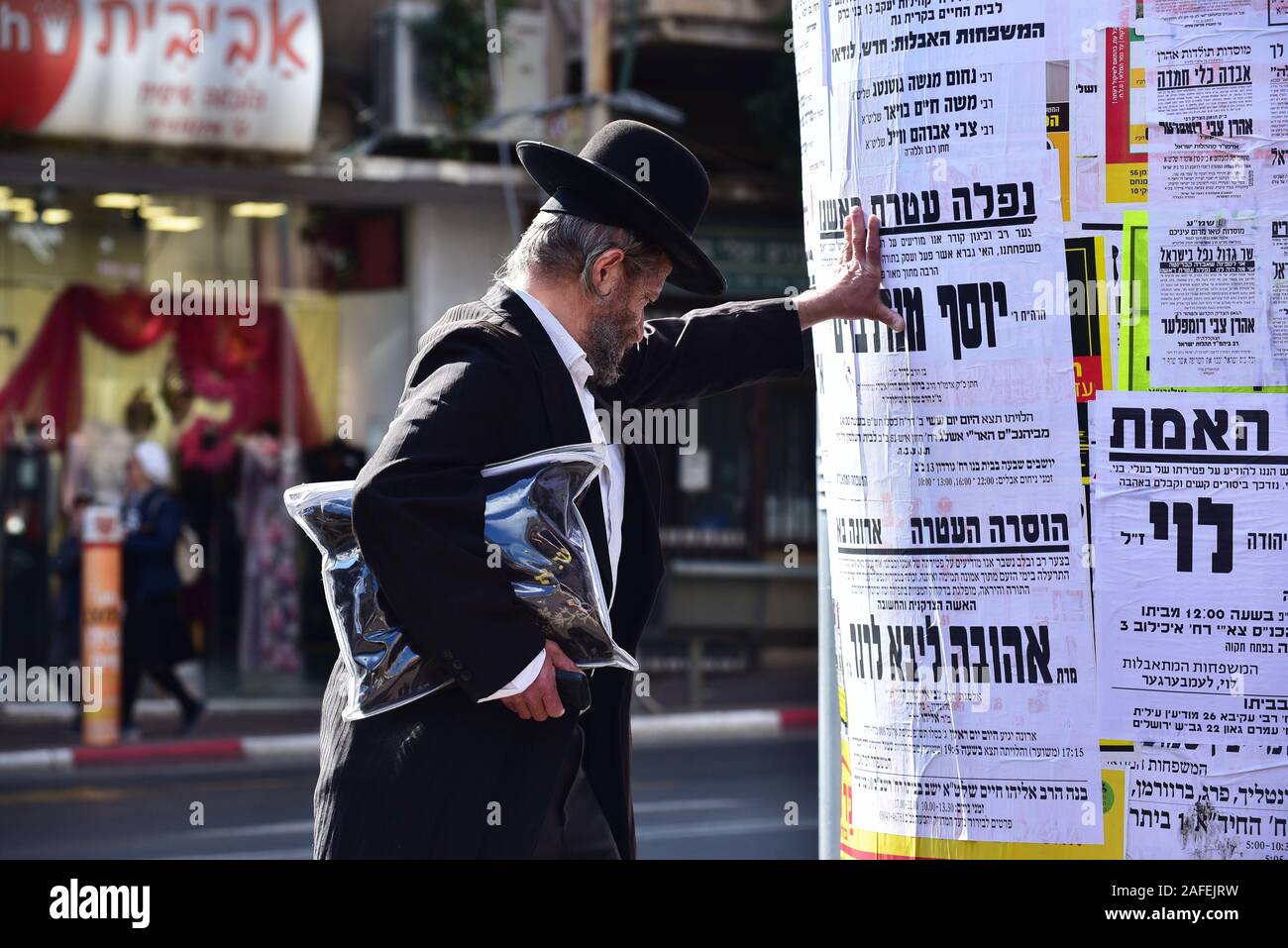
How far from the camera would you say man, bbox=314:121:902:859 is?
2682mm

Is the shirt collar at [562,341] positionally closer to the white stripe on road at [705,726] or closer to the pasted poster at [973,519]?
the pasted poster at [973,519]

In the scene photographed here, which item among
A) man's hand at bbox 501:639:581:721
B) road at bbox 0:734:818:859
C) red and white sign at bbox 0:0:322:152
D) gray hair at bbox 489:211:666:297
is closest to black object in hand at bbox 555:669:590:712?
man's hand at bbox 501:639:581:721

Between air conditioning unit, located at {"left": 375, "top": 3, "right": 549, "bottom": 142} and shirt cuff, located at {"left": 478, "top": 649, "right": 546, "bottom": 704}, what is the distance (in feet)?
39.1

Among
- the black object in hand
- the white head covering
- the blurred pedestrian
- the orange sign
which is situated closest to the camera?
the black object in hand

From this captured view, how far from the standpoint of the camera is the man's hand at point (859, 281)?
287 cm

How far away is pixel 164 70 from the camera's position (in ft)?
42.8

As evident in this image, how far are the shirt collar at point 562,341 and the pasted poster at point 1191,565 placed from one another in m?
0.88

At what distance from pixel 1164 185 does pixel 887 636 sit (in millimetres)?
871

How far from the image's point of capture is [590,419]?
118 inches

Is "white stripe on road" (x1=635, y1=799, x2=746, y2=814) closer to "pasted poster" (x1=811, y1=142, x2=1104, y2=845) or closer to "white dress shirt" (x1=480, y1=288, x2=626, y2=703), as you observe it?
"white dress shirt" (x1=480, y1=288, x2=626, y2=703)

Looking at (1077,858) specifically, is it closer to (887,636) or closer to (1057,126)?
(887,636)

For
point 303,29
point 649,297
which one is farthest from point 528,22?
point 649,297

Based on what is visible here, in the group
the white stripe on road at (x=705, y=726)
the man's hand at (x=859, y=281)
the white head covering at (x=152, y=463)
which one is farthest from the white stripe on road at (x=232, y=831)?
the man's hand at (x=859, y=281)
